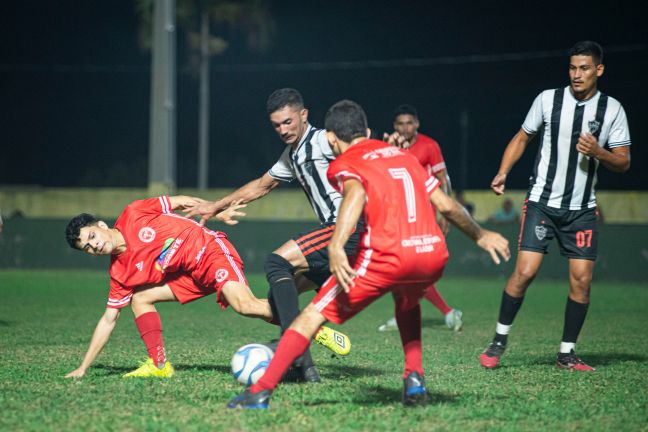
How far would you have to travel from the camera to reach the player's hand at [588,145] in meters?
6.50

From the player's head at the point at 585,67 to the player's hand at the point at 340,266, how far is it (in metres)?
2.93

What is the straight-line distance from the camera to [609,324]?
35.0 ft

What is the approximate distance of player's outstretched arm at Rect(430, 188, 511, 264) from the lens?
506 centimetres

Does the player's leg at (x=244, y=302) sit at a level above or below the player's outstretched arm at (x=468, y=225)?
below

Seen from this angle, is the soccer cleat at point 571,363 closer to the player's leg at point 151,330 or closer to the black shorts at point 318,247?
the black shorts at point 318,247

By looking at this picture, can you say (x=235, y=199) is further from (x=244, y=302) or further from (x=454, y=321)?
(x=454, y=321)

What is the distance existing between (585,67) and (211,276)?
3.14 metres

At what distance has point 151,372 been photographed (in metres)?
6.46

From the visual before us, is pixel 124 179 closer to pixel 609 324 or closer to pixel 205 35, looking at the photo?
pixel 205 35

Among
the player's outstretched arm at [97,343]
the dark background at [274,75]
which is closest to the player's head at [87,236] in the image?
the player's outstretched arm at [97,343]

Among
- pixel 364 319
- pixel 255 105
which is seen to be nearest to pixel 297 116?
pixel 364 319

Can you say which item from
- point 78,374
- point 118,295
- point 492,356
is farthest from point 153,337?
point 492,356

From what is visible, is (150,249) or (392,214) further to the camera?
(150,249)

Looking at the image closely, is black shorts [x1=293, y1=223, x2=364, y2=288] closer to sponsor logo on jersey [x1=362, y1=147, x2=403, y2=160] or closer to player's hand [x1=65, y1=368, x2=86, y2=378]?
sponsor logo on jersey [x1=362, y1=147, x2=403, y2=160]
